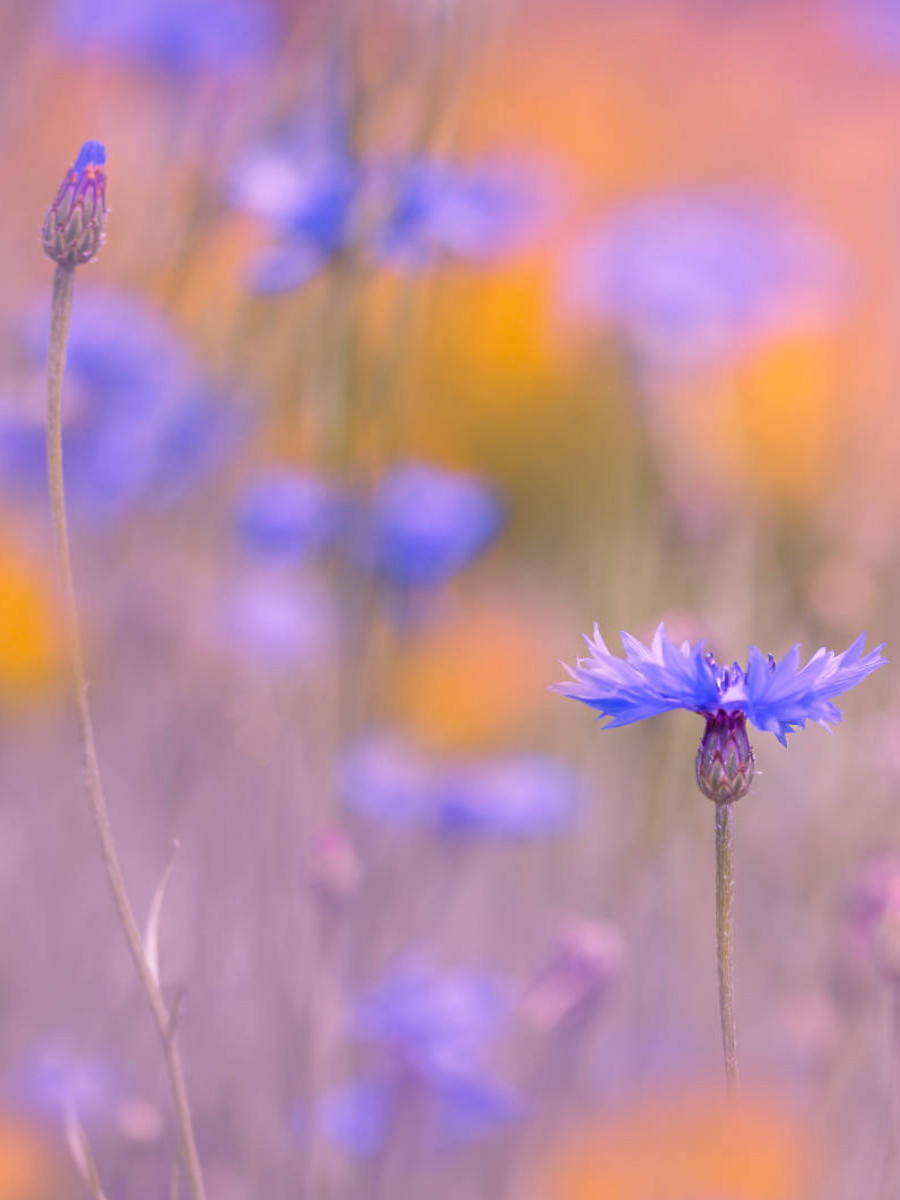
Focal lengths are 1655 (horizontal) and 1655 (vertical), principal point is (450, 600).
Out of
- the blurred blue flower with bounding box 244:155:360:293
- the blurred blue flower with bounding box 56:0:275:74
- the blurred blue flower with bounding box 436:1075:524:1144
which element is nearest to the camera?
the blurred blue flower with bounding box 436:1075:524:1144

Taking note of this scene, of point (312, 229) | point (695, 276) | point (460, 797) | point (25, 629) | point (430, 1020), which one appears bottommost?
point (430, 1020)

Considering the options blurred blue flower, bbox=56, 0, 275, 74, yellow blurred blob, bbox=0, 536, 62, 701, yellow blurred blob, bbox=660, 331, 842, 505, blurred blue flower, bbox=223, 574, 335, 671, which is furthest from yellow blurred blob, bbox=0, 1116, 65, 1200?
yellow blurred blob, bbox=660, 331, 842, 505

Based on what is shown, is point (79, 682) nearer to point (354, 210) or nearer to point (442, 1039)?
point (442, 1039)

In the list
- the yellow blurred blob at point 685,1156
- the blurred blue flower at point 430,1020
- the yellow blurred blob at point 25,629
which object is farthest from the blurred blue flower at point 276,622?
the yellow blurred blob at point 685,1156

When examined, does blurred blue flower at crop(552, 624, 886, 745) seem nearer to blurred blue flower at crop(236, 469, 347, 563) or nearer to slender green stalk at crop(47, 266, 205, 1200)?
slender green stalk at crop(47, 266, 205, 1200)

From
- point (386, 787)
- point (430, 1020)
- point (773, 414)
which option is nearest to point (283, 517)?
point (386, 787)

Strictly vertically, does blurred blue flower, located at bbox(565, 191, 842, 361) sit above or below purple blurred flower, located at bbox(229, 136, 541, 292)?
above

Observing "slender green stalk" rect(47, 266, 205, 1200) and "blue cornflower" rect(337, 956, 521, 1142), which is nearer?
"slender green stalk" rect(47, 266, 205, 1200)
